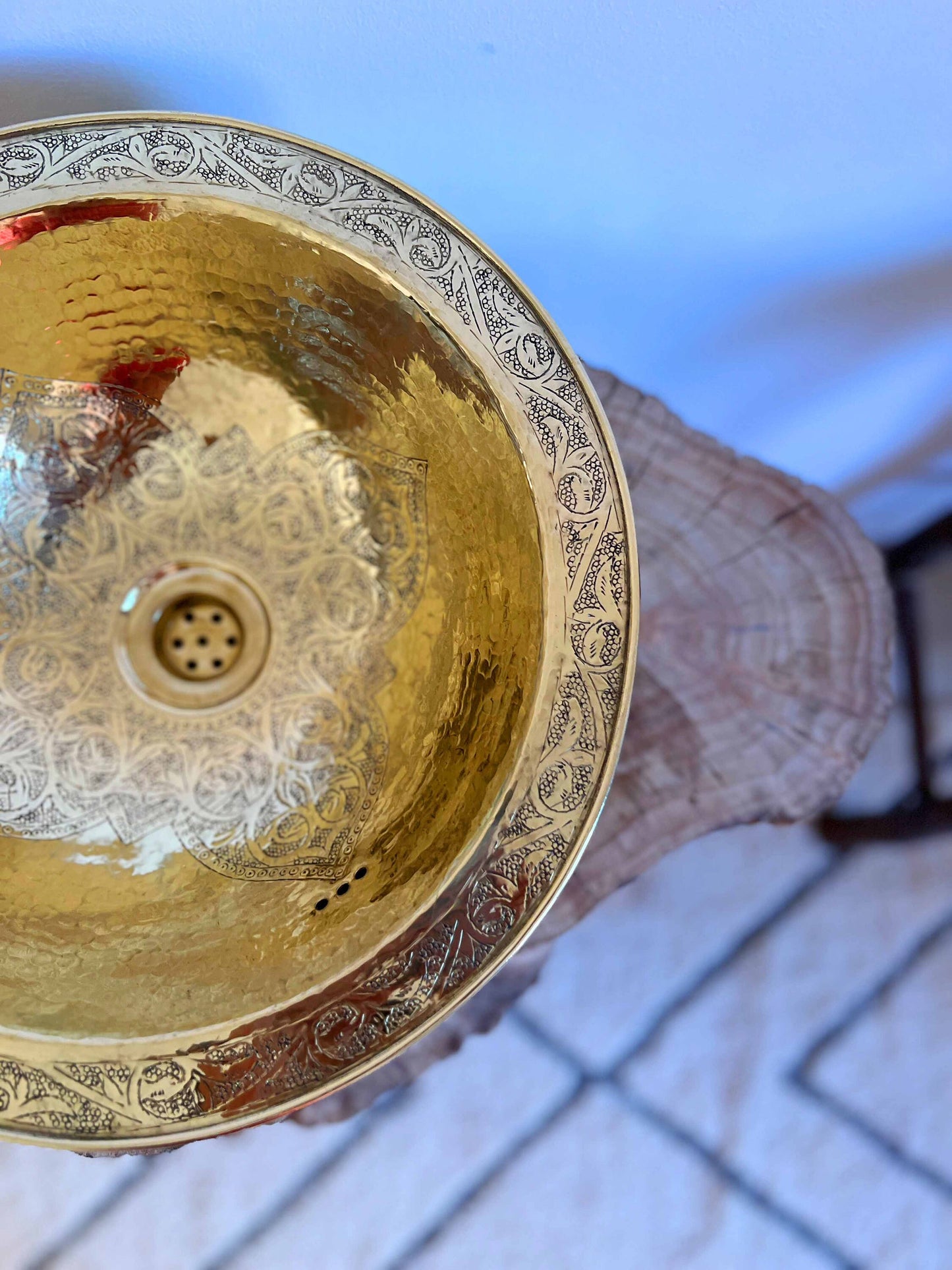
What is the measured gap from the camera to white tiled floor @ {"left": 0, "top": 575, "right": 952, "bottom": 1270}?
1.14 m

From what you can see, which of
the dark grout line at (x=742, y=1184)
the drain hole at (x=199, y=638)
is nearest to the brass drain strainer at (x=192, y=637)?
the drain hole at (x=199, y=638)

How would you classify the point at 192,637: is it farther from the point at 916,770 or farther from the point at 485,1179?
the point at 916,770

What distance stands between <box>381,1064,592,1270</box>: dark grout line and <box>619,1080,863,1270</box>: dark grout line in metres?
0.07

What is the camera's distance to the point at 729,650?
2.59 ft

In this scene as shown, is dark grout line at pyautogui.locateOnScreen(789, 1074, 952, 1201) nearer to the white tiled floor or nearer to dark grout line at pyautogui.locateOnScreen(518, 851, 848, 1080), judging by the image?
the white tiled floor

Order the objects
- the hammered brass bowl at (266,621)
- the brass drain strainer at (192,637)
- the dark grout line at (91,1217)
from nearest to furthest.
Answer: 1. the hammered brass bowl at (266,621)
2. the brass drain strainer at (192,637)
3. the dark grout line at (91,1217)

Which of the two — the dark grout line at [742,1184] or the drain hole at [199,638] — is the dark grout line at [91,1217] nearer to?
the dark grout line at [742,1184]

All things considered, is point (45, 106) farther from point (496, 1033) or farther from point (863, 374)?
point (496, 1033)

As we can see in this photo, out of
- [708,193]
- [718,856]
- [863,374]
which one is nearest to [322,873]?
[708,193]

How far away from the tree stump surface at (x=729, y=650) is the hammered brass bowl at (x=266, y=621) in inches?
9.7

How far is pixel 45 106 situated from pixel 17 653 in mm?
348

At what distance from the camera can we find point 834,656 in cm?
80

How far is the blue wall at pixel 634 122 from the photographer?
0.55 metres

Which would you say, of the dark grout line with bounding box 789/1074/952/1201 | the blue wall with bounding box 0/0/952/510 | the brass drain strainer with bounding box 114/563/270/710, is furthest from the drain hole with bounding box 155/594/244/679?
the dark grout line with bounding box 789/1074/952/1201
